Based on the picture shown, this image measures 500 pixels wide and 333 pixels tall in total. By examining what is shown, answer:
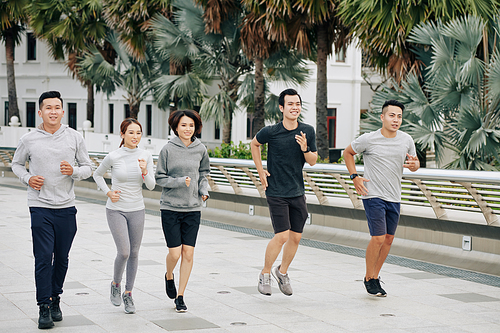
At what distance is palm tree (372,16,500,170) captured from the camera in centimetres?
1183

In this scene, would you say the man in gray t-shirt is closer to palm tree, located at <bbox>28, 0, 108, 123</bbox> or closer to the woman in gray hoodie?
the woman in gray hoodie

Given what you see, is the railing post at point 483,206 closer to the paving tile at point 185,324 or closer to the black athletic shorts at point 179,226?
the black athletic shorts at point 179,226

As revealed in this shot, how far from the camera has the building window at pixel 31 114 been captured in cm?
4625

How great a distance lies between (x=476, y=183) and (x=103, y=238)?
19.3ft

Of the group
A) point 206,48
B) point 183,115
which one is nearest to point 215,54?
point 206,48

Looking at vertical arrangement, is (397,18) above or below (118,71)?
below

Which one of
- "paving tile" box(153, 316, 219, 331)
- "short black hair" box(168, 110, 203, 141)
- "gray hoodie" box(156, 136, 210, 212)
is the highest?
"short black hair" box(168, 110, 203, 141)

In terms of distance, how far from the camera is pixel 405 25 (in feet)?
45.2

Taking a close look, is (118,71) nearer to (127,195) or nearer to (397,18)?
(397,18)

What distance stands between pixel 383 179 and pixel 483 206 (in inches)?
85.6

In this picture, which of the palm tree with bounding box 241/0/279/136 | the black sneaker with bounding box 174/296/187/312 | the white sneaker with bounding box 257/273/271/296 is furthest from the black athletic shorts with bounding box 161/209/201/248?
the palm tree with bounding box 241/0/279/136

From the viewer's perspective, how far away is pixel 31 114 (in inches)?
1825

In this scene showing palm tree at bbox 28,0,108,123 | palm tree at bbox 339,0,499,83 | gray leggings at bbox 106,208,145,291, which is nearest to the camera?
gray leggings at bbox 106,208,145,291

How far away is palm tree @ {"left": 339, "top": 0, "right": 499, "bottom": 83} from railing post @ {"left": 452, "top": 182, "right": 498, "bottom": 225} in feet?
15.1
